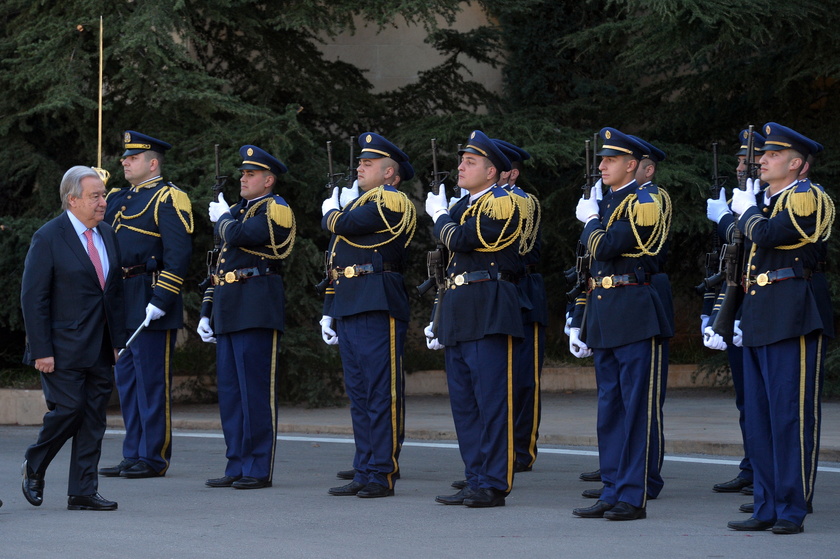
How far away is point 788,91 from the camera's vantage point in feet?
47.2

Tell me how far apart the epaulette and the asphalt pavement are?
1.70 metres

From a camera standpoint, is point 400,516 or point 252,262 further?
point 252,262

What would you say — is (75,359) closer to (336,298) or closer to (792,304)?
(336,298)

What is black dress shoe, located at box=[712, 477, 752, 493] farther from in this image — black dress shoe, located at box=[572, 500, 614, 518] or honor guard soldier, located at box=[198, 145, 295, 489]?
honor guard soldier, located at box=[198, 145, 295, 489]

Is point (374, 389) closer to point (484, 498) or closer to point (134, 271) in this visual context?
point (484, 498)

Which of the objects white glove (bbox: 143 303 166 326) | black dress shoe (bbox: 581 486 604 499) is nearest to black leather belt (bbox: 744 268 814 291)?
black dress shoe (bbox: 581 486 604 499)

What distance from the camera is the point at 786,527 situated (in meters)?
6.63

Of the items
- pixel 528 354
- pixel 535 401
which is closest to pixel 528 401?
pixel 535 401

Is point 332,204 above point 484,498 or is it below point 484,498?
above

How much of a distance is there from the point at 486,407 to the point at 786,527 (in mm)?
1810

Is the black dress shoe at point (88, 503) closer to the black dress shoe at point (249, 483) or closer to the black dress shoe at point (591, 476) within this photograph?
the black dress shoe at point (249, 483)

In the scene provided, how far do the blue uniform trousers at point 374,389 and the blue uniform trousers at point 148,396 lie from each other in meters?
1.58

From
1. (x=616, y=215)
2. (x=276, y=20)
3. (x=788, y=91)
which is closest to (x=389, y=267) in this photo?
(x=616, y=215)

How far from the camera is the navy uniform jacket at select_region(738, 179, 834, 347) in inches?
262
